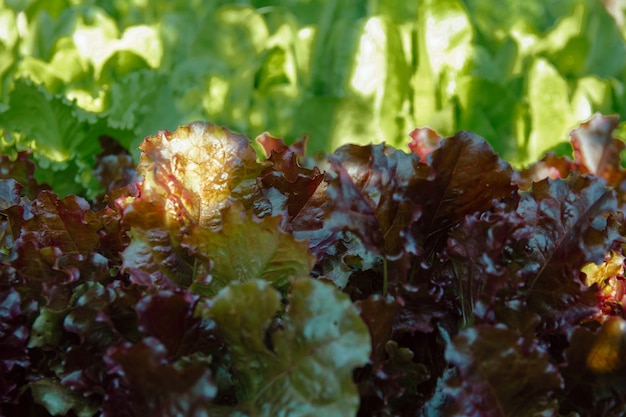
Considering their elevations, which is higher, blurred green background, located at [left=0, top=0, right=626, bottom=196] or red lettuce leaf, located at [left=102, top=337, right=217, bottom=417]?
blurred green background, located at [left=0, top=0, right=626, bottom=196]

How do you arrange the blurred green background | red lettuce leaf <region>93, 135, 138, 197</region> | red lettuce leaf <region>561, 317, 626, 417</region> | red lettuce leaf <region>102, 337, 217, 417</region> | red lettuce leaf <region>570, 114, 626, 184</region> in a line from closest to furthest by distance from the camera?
1. red lettuce leaf <region>102, 337, 217, 417</region>
2. red lettuce leaf <region>561, 317, 626, 417</region>
3. red lettuce leaf <region>570, 114, 626, 184</region>
4. red lettuce leaf <region>93, 135, 138, 197</region>
5. the blurred green background

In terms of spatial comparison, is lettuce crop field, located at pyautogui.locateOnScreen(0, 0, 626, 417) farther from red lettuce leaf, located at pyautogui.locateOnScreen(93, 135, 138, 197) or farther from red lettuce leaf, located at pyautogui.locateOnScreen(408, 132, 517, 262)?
red lettuce leaf, located at pyautogui.locateOnScreen(93, 135, 138, 197)

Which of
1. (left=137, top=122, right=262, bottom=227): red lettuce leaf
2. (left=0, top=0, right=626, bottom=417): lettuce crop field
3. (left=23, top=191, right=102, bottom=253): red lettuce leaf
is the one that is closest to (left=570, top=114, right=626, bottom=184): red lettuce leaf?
(left=0, top=0, right=626, bottom=417): lettuce crop field

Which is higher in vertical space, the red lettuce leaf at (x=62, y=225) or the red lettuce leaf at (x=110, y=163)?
the red lettuce leaf at (x=110, y=163)

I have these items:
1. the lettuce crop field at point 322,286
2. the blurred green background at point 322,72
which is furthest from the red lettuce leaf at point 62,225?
the blurred green background at point 322,72

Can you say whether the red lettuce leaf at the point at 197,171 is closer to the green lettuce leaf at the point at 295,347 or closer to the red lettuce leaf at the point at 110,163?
the green lettuce leaf at the point at 295,347

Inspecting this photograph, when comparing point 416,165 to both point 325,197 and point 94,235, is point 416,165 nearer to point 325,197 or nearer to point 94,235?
point 325,197

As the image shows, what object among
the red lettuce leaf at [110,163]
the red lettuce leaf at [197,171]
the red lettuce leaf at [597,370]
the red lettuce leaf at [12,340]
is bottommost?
the red lettuce leaf at [597,370]
